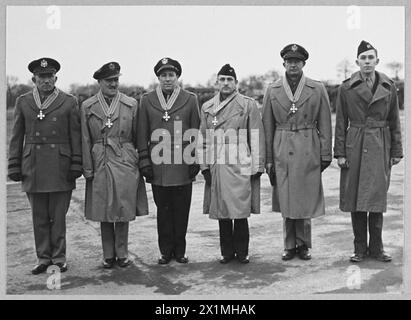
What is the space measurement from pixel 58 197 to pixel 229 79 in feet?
6.16

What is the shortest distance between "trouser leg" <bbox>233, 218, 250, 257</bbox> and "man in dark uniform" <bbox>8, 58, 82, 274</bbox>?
1.52m

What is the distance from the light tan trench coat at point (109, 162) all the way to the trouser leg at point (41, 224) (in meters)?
0.41

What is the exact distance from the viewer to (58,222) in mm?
5453

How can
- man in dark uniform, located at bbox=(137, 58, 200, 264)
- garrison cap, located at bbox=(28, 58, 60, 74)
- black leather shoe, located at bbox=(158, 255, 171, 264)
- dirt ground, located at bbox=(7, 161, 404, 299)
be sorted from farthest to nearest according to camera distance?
1. black leather shoe, located at bbox=(158, 255, 171, 264)
2. man in dark uniform, located at bbox=(137, 58, 200, 264)
3. garrison cap, located at bbox=(28, 58, 60, 74)
4. dirt ground, located at bbox=(7, 161, 404, 299)

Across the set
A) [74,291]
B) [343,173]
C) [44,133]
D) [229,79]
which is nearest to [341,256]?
[343,173]

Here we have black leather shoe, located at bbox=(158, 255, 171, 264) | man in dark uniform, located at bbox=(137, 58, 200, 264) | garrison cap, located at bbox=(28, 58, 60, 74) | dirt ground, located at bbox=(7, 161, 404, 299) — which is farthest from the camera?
black leather shoe, located at bbox=(158, 255, 171, 264)

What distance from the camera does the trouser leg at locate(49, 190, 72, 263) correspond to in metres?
5.46

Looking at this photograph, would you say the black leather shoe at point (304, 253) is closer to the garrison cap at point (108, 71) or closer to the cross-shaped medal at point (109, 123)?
the cross-shaped medal at point (109, 123)

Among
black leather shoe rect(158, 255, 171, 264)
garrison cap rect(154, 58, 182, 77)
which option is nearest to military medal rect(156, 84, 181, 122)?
garrison cap rect(154, 58, 182, 77)

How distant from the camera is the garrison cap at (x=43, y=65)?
5.38 metres

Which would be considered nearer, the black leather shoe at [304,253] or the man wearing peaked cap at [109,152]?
the man wearing peaked cap at [109,152]

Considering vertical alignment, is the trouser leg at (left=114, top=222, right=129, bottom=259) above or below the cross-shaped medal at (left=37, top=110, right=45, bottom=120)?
below

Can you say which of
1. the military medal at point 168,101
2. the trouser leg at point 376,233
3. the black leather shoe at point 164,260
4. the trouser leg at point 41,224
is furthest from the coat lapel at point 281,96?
the trouser leg at point 41,224

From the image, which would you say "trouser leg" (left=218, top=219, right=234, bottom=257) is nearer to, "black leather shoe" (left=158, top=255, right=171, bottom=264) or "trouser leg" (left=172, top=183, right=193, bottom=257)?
"trouser leg" (left=172, top=183, right=193, bottom=257)
